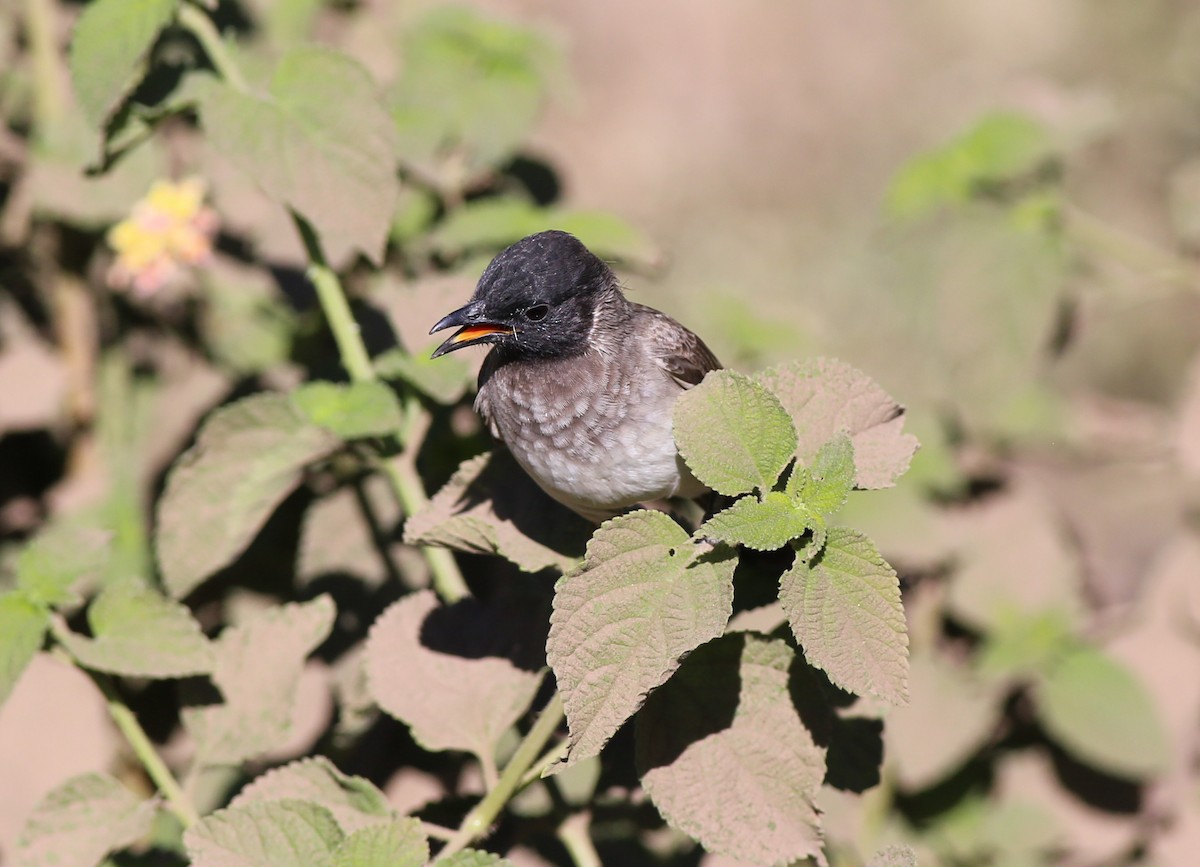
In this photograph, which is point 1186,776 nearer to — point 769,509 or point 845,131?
point 769,509

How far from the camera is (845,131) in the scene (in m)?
6.81

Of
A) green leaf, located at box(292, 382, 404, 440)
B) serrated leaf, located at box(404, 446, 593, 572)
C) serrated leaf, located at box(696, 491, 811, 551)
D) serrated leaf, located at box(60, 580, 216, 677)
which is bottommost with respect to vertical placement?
serrated leaf, located at box(60, 580, 216, 677)

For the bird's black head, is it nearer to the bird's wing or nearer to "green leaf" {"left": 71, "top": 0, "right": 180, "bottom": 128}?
the bird's wing

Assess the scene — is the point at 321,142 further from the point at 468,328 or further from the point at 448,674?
the point at 448,674

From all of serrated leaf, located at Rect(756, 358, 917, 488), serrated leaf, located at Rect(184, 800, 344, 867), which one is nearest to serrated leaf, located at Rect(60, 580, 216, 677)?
serrated leaf, located at Rect(184, 800, 344, 867)

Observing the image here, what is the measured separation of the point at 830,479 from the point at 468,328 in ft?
2.05

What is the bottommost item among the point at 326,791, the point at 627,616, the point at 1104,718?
the point at 1104,718

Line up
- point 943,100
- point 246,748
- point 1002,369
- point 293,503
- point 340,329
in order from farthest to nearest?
point 943,100
point 1002,369
point 293,503
point 340,329
point 246,748

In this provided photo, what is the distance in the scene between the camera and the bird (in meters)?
1.82

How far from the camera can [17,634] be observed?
5.99 ft

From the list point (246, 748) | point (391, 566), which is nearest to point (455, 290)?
point (391, 566)

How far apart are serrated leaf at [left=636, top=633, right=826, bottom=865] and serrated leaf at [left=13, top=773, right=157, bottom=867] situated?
0.78 metres

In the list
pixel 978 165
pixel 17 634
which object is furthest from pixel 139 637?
pixel 978 165

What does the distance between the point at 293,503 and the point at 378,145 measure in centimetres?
89
